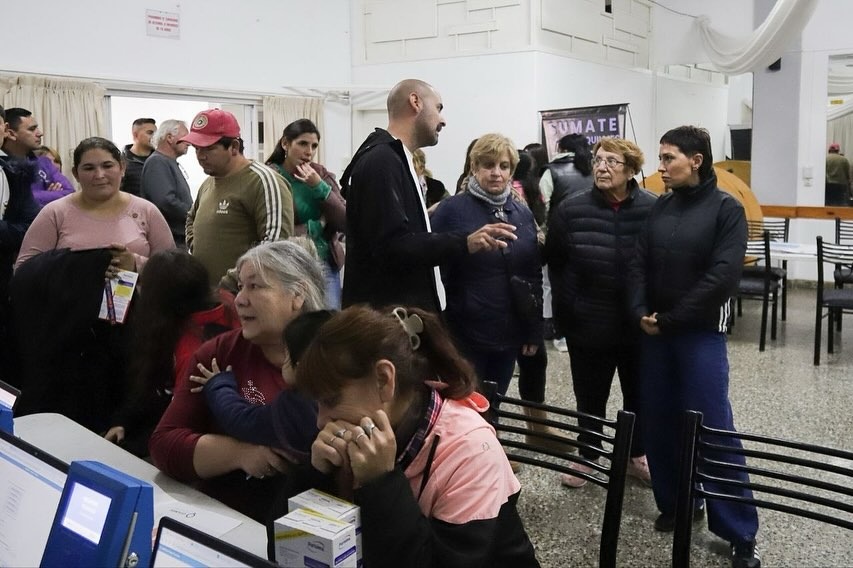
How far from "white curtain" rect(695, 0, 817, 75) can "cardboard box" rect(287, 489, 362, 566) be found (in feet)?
21.9

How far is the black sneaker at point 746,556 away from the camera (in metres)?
2.50

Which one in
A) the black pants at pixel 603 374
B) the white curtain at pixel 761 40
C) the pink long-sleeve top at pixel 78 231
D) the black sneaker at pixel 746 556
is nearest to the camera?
the black sneaker at pixel 746 556

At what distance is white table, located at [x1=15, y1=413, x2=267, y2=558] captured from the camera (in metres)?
1.44

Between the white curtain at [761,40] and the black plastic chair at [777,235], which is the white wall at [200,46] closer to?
the white curtain at [761,40]

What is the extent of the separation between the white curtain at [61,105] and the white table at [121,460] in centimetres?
445

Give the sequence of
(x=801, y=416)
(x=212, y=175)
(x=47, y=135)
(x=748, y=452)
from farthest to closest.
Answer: (x=47, y=135)
(x=801, y=416)
(x=212, y=175)
(x=748, y=452)

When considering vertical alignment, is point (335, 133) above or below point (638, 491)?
above

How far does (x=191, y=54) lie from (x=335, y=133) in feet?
5.86

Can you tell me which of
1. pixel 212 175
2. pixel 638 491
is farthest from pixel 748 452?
pixel 212 175

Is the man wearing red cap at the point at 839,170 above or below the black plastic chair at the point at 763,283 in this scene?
above

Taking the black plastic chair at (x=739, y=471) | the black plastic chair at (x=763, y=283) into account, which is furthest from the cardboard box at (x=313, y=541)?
the black plastic chair at (x=763, y=283)

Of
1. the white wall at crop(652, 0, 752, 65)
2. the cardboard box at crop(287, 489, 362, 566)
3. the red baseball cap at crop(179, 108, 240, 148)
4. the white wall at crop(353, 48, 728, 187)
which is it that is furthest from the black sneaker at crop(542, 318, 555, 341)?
the white wall at crop(652, 0, 752, 65)

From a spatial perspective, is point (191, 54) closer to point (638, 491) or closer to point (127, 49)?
point (127, 49)

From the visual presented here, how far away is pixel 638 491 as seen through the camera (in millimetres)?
3201
